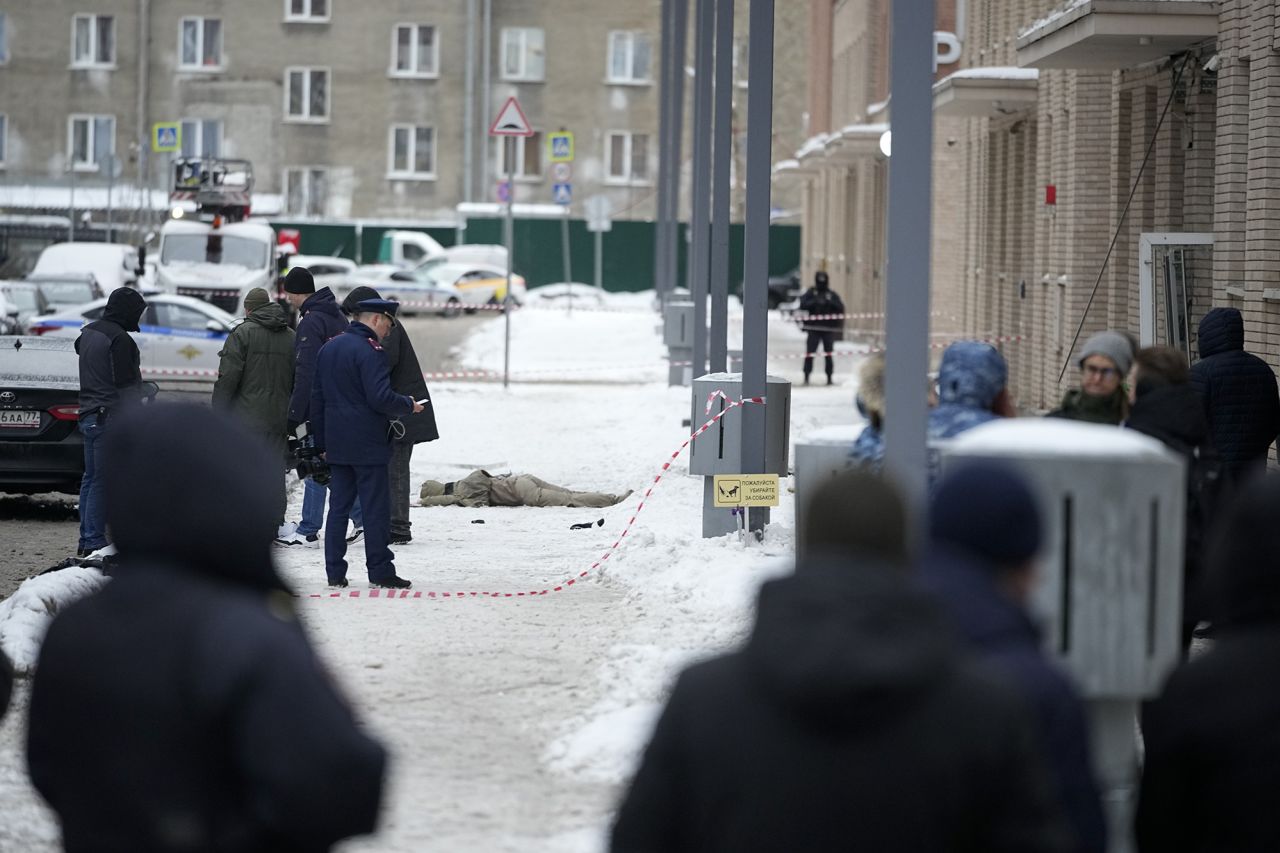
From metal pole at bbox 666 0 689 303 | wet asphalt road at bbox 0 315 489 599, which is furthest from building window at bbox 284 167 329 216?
wet asphalt road at bbox 0 315 489 599

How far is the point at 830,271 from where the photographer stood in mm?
47719

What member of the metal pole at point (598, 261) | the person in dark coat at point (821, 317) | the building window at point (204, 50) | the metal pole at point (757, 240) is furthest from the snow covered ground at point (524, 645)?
the building window at point (204, 50)

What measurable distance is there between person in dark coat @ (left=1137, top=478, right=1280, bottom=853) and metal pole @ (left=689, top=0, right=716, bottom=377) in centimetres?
1640

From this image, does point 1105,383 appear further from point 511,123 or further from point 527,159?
point 527,159

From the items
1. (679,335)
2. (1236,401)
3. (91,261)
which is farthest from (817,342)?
(1236,401)

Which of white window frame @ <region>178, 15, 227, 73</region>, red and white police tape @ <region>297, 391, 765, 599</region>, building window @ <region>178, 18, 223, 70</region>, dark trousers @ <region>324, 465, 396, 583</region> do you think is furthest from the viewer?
building window @ <region>178, 18, 223, 70</region>

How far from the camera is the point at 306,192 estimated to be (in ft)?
213

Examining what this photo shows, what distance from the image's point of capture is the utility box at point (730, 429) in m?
12.1

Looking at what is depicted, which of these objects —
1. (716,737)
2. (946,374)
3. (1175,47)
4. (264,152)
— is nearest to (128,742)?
(716,737)

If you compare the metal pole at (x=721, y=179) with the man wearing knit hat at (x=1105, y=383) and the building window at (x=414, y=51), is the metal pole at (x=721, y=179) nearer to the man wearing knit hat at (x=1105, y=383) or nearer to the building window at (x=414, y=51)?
the man wearing knit hat at (x=1105, y=383)

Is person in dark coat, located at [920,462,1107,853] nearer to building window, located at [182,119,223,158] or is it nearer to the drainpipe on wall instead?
building window, located at [182,119,223,158]

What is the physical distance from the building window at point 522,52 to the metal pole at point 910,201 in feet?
193

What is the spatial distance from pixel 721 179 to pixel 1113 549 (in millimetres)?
11458

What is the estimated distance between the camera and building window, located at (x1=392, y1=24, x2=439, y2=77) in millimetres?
64375
